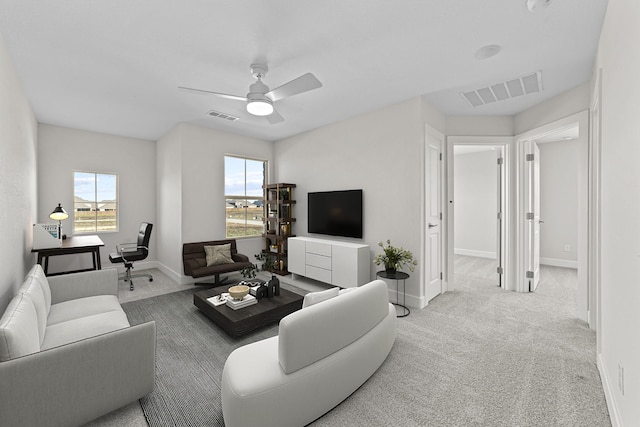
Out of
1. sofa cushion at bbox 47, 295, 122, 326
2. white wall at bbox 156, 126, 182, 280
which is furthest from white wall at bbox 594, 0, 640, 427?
white wall at bbox 156, 126, 182, 280

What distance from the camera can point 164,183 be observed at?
5438mm

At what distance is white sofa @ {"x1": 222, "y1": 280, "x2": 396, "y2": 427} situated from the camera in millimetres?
1456

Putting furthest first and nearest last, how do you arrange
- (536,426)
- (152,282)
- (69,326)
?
(152,282)
(69,326)
(536,426)

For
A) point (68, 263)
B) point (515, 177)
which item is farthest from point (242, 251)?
point (515, 177)

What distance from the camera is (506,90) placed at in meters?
3.27

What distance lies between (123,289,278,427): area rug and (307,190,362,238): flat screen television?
2.00m

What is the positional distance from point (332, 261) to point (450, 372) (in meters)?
2.25

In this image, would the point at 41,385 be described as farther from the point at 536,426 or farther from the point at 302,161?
the point at 302,161

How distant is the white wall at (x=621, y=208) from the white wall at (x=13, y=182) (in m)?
4.17

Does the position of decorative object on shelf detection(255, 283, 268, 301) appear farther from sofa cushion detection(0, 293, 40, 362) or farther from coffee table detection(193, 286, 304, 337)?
sofa cushion detection(0, 293, 40, 362)

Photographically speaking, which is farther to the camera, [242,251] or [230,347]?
[242,251]

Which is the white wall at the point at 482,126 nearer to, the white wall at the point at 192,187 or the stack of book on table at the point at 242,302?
the stack of book on table at the point at 242,302

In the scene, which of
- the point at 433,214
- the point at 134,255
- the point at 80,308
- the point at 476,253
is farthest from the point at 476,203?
the point at 80,308

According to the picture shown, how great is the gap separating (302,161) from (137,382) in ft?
13.7
